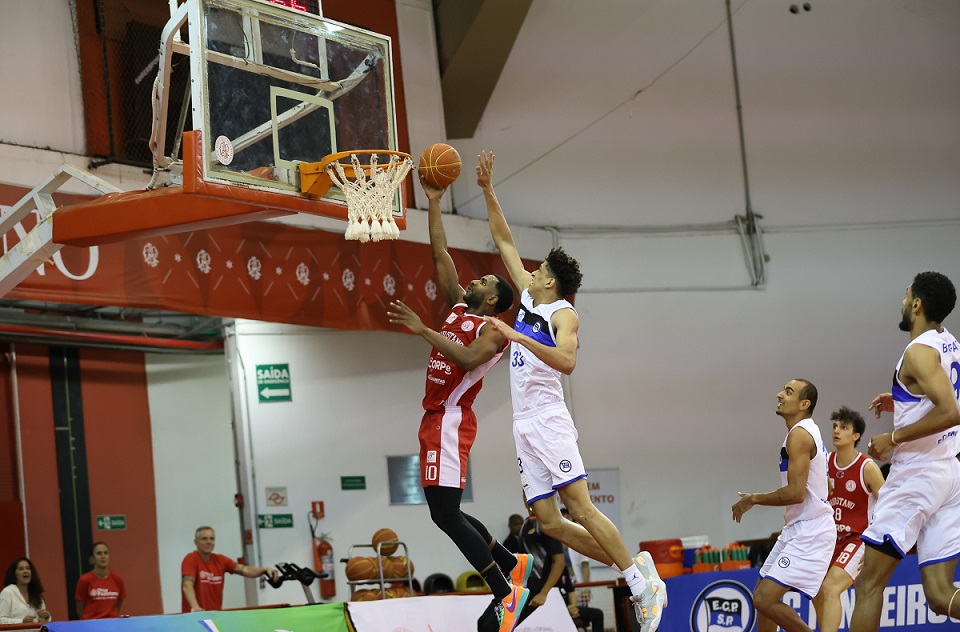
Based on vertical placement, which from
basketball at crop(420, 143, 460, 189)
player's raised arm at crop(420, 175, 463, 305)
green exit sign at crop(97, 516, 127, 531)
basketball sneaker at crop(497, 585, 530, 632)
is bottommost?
basketball sneaker at crop(497, 585, 530, 632)

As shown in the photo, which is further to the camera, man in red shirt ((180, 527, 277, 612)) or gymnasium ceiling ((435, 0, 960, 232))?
gymnasium ceiling ((435, 0, 960, 232))

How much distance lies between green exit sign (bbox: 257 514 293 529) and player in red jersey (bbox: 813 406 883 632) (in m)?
6.94

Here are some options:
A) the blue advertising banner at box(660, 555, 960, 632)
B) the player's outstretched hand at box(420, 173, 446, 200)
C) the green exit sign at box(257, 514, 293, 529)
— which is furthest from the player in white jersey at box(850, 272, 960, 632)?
the green exit sign at box(257, 514, 293, 529)

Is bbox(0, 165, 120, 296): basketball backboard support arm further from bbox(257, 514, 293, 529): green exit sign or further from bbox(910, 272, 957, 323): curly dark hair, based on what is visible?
bbox(257, 514, 293, 529): green exit sign

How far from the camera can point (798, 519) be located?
8148 mm

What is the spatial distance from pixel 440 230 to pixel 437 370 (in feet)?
3.61

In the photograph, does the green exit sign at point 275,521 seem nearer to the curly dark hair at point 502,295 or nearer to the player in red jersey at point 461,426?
the player in red jersey at point 461,426

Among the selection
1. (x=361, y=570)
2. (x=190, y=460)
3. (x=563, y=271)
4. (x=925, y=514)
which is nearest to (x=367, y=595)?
(x=361, y=570)

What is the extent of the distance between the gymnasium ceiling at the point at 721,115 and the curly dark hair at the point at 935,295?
916cm

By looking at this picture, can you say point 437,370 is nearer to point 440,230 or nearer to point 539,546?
point 440,230

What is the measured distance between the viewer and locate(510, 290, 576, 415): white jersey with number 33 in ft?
23.9

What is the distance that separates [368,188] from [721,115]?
33.0 ft

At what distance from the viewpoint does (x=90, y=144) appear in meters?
11.9

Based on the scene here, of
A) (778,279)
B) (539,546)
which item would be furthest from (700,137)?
(539,546)
